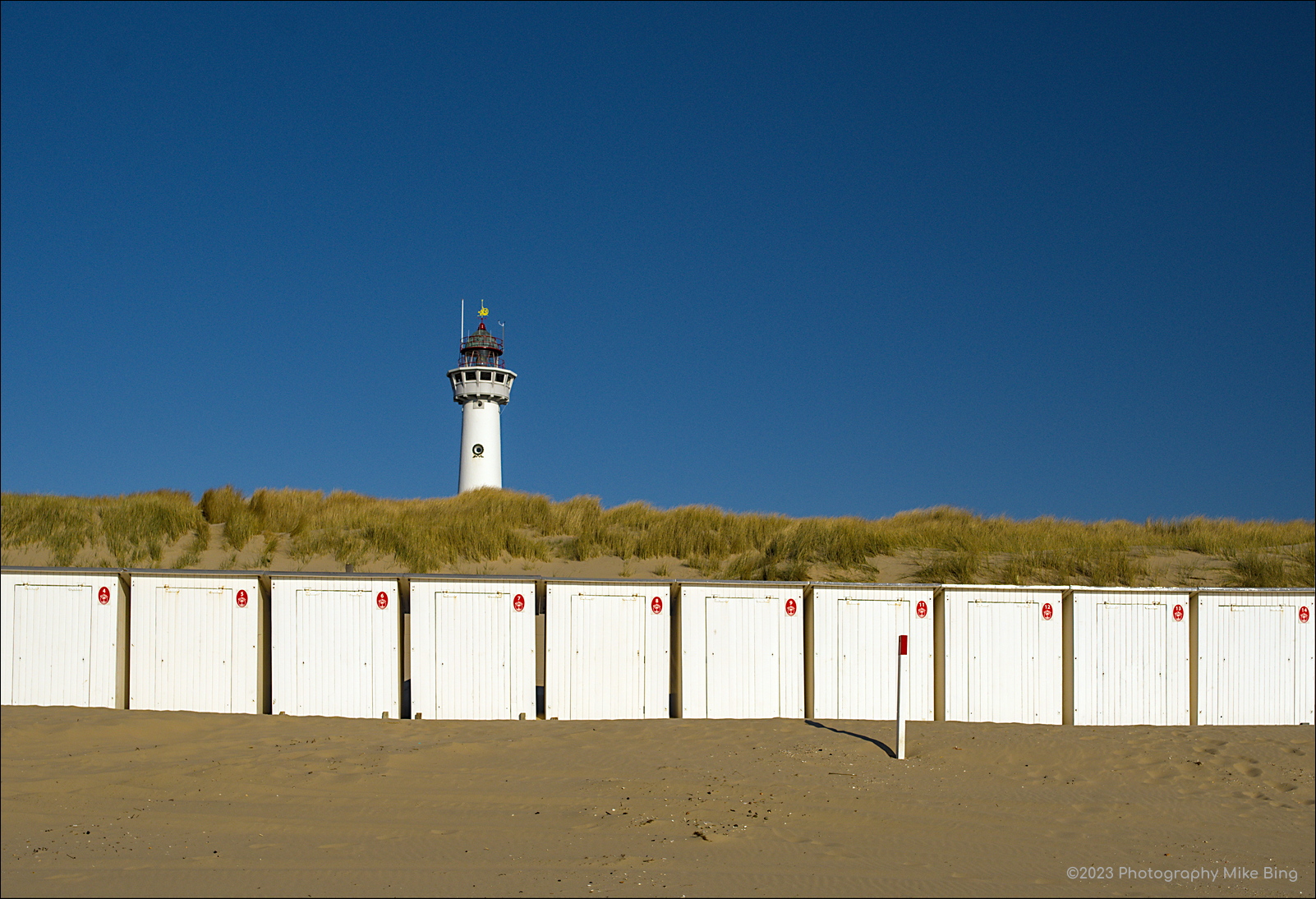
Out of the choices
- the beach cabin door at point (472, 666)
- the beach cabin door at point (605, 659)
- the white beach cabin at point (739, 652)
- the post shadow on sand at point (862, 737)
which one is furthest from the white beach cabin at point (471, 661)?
the post shadow on sand at point (862, 737)

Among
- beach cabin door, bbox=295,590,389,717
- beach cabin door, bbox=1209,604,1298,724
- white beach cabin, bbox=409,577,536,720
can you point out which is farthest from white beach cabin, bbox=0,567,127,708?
beach cabin door, bbox=1209,604,1298,724

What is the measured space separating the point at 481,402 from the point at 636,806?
3225 centimetres

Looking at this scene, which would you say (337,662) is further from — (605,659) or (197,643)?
(605,659)

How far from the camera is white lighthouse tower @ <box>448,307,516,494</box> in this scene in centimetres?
3791

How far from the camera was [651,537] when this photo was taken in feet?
64.2

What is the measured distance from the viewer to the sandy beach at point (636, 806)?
6121mm

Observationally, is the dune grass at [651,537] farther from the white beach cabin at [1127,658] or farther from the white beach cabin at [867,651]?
the white beach cabin at [867,651]

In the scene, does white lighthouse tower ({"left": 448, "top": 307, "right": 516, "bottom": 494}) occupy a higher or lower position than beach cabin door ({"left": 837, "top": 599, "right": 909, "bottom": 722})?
higher

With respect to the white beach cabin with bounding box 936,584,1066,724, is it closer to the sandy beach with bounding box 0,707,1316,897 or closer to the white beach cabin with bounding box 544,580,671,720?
the sandy beach with bounding box 0,707,1316,897

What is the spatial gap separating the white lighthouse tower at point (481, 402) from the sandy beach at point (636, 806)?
27.5 metres

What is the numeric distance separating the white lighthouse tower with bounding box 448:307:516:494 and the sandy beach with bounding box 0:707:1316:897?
27.5m

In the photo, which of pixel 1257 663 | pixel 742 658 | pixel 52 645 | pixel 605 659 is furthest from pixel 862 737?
pixel 52 645

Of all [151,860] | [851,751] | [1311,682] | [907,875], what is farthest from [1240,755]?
[151,860]

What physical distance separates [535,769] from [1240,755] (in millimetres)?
6922
